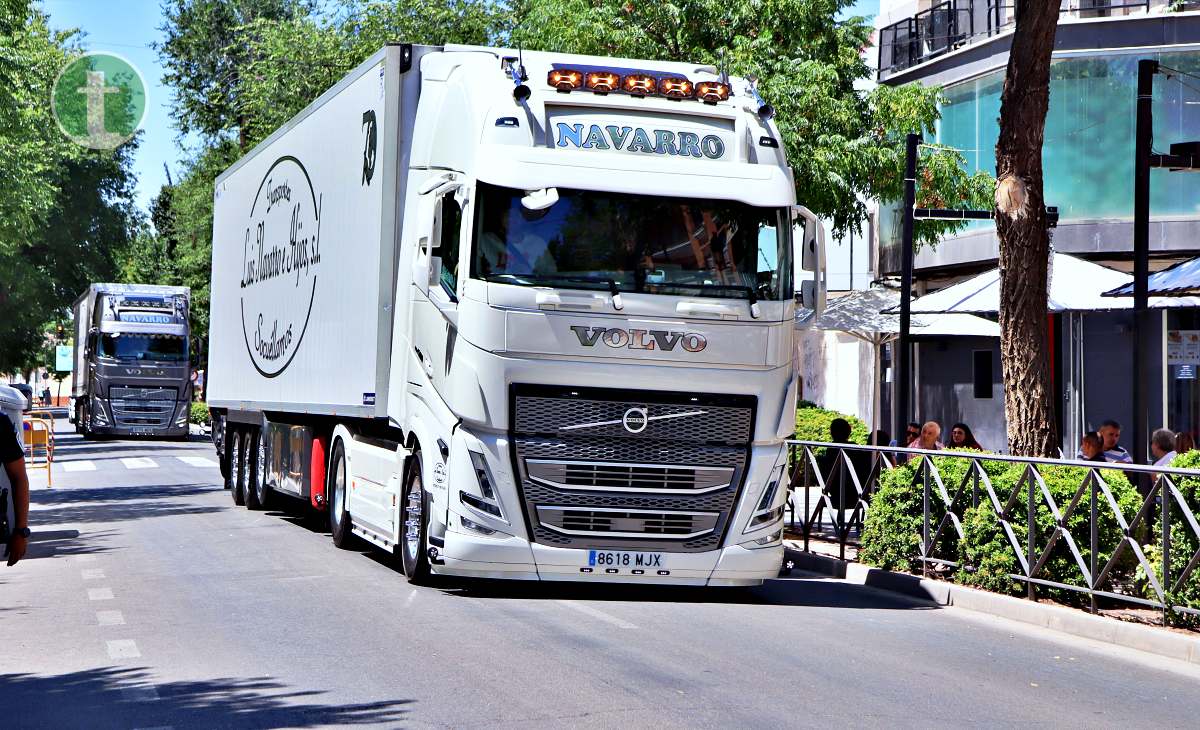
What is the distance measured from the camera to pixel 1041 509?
12211mm

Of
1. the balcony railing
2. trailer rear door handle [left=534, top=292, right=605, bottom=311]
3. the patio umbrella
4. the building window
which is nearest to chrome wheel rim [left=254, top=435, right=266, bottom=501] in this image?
trailer rear door handle [left=534, top=292, right=605, bottom=311]

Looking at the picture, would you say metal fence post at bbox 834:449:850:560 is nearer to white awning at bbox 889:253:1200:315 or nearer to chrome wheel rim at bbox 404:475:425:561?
white awning at bbox 889:253:1200:315

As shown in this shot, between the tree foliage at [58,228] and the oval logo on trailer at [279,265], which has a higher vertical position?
the tree foliage at [58,228]

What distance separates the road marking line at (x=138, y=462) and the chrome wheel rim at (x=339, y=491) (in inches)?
697

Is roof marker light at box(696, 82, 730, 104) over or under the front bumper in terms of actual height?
over

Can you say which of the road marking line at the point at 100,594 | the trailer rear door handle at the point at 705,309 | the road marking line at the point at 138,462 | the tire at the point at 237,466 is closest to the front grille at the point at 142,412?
the road marking line at the point at 138,462

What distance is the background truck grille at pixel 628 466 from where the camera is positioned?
449 inches

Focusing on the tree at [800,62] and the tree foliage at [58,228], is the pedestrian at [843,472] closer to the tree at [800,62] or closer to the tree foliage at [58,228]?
the tree at [800,62]

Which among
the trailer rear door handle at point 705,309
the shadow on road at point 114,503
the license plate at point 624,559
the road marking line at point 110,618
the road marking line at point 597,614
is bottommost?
the road marking line at point 110,618

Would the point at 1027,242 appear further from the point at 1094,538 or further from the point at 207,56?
the point at 207,56

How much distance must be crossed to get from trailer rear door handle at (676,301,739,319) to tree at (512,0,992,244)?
29.3ft

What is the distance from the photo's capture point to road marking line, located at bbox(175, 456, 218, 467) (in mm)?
33688

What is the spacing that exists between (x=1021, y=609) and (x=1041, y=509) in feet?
2.70

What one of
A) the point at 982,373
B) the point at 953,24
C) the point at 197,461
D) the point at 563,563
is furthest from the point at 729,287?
the point at 197,461
